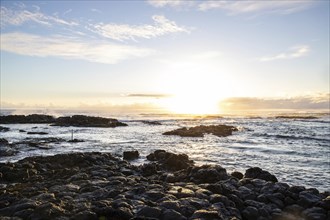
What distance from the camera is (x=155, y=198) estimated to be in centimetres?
1331

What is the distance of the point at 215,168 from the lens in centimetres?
1892

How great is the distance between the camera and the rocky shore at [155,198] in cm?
1155

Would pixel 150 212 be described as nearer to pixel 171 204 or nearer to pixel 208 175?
pixel 171 204

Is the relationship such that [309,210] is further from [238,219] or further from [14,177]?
[14,177]

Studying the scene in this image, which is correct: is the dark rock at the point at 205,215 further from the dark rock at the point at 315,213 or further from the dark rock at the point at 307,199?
the dark rock at the point at 307,199

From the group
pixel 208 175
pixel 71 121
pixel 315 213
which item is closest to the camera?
pixel 315 213

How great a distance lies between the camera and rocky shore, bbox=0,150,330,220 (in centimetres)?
1155

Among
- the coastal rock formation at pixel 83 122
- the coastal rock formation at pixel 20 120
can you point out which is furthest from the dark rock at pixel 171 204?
the coastal rock formation at pixel 20 120

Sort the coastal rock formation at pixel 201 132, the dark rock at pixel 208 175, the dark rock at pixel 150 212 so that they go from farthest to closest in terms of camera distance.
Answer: the coastal rock formation at pixel 201 132
the dark rock at pixel 208 175
the dark rock at pixel 150 212

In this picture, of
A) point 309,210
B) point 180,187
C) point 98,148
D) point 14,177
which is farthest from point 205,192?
point 98,148

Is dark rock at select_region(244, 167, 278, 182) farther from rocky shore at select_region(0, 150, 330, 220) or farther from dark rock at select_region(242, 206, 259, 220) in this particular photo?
dark rock at select_region(242, 206, 259, 220)

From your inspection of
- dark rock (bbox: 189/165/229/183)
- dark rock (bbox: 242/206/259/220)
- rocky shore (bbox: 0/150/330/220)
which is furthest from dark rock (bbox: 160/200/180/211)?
dark rock (bbox: 189/165/229/183)

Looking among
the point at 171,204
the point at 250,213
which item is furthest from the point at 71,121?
the point at 250,213

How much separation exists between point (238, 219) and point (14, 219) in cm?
765
